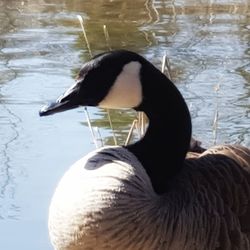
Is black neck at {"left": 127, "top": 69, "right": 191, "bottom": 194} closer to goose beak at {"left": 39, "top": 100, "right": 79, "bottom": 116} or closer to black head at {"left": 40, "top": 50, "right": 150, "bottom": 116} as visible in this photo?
black head at {"left": 40, "top": 50, "right": 150, "bottom": 116}

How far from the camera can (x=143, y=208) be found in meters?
3.58

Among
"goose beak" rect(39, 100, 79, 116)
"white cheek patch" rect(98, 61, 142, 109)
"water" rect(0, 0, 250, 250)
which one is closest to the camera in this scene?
"goose beak" rect(39, 100, 79, 116)

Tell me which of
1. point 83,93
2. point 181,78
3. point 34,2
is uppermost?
point 83,93

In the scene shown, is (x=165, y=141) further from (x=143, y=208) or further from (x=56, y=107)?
(x=56, y=107)

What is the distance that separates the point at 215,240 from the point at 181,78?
390cm

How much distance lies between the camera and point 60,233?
362 centimetres

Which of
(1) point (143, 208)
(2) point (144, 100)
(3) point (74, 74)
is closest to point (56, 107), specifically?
(2) point (144, 100)

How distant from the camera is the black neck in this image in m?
3.76

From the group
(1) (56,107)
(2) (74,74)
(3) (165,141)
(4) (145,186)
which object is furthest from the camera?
(2) (74,74)

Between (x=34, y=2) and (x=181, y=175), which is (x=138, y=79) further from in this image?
(x=34, y=2)

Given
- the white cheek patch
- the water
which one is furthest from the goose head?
the water

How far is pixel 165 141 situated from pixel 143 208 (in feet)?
1.07

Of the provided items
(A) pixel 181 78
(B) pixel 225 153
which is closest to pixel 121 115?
(A) pixel 181 78

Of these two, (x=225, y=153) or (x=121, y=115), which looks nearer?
(x=225, y=153)
